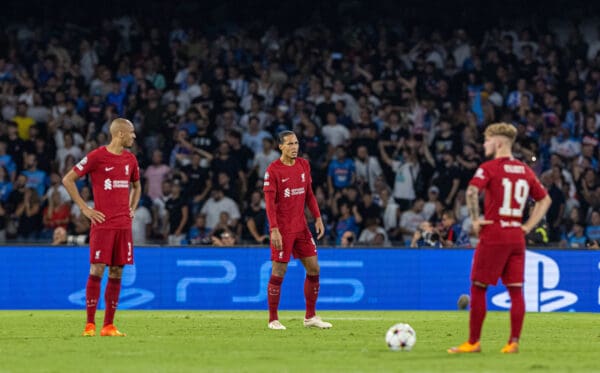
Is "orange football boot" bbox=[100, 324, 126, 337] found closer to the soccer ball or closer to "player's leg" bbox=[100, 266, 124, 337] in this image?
"player's leg" bbox=[100, 266, 124, 337]

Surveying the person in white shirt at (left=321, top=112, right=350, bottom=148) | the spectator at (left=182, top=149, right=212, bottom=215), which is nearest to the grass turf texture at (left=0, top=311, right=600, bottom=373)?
the spectator at (left=182, top=149, right=212, bottom=215)

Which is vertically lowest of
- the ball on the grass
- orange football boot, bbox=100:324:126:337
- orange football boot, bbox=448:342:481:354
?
the ball on the grass

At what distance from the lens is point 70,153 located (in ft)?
80.8

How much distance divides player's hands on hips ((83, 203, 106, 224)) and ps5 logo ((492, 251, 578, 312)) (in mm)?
10027

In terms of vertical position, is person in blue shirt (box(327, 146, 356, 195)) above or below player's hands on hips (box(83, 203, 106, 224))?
above

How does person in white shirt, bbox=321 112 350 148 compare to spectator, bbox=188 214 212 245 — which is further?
person in white shirt, bbox=321 112 350 148

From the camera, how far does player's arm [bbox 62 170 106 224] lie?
13008 mm

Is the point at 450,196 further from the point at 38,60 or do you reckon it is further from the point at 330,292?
the point at 38,60

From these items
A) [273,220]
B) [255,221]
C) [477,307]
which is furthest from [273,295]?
[255,221]

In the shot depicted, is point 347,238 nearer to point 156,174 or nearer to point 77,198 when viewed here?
point 156,174

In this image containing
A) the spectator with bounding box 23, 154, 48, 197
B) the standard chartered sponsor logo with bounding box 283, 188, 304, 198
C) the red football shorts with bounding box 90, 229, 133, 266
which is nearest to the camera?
the red football shorts with bounding box 90, 229, 133, 266

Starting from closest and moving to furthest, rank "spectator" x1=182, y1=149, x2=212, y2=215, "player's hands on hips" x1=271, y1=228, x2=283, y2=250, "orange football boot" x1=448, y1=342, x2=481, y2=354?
"orange football boot" x1=448, y1=342, x2=481, y2=354, "player's hands on hips" x1=271, y1=228, x2=283, y2=250, "spectator" x1=182, y1=149, x2=212, y2=215

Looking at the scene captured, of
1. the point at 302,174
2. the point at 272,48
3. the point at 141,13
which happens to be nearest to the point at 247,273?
the point at 302,174

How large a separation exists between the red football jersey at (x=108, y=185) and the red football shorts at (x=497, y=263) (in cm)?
439
